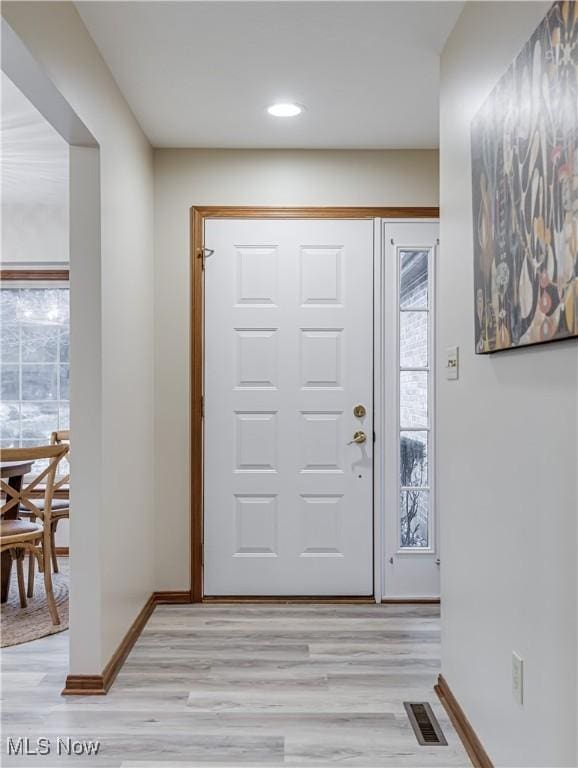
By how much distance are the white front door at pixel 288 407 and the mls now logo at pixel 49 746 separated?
1.47m

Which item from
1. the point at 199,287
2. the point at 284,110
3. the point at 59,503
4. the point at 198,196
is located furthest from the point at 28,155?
the point at 59,503

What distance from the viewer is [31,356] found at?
16.0 ft

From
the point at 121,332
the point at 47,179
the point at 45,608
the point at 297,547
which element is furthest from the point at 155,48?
the point at 45,608

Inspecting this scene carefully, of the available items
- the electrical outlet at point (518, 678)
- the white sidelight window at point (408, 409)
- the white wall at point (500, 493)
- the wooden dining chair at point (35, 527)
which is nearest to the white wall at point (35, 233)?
the wooden dining chair at point (35, 527)

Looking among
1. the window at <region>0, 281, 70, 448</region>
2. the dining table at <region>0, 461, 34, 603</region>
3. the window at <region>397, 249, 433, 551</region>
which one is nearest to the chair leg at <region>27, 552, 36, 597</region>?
the dining table at <region>0, 461, 34, 603</region>

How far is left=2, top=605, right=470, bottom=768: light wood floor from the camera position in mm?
2098

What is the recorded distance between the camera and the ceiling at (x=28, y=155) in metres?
3.03

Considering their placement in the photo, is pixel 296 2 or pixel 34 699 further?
pixel 34 699

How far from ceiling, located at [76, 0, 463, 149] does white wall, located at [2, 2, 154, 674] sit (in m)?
0.14

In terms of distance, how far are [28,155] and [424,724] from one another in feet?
11.5

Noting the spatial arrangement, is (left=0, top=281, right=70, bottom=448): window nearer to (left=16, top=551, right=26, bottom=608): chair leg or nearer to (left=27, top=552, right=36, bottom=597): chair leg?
(left=27, top=552, right=36, bottom=597): chair leg

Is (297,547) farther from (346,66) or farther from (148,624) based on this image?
(346,66)

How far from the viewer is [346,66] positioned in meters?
2.63

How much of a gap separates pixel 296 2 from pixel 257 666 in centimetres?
258
